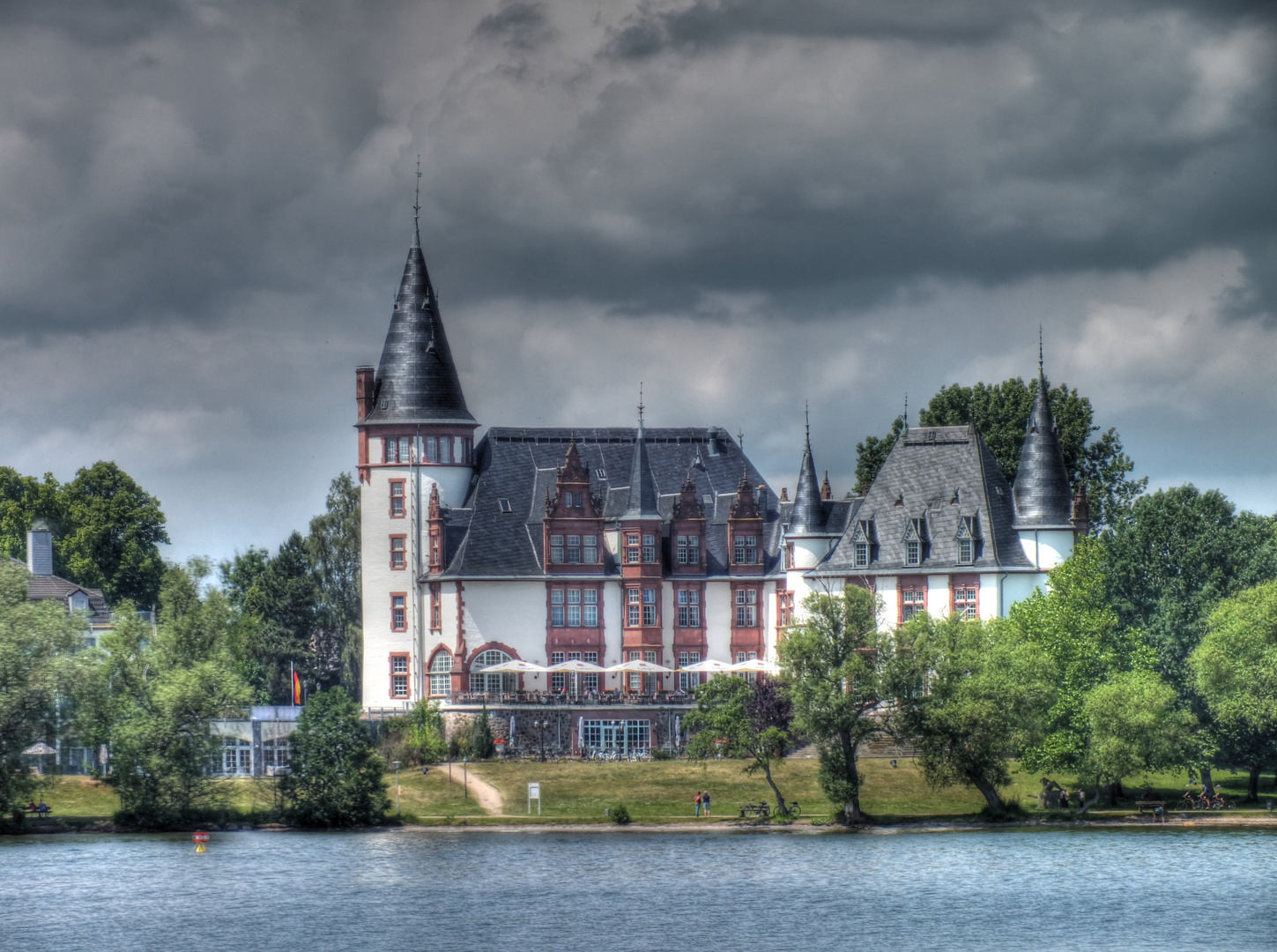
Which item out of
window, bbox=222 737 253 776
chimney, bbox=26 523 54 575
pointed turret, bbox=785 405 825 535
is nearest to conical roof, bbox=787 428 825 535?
pointed turret, bbox=785 405 825 535

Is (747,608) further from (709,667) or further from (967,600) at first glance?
(967,600)

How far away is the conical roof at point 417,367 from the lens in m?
132

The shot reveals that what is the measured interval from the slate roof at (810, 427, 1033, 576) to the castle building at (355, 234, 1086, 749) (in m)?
0.11

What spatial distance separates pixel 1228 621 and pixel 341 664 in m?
66.6

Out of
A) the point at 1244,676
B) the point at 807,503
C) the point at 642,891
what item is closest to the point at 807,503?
the point at 807,503

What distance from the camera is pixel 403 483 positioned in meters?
132

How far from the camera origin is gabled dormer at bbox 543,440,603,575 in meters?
130

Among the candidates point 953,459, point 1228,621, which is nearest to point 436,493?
point 953,459

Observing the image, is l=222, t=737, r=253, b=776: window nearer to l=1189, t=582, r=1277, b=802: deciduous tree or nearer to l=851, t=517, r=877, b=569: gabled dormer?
l=851, t=517, r=877, b=569: gabled dormer

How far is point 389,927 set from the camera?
272ft

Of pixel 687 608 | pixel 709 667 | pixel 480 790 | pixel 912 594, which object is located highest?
pixel 687 608

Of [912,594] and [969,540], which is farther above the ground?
[969,540]

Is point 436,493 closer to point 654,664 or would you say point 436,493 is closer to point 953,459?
point 654,664

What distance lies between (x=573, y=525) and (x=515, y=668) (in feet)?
28.2
